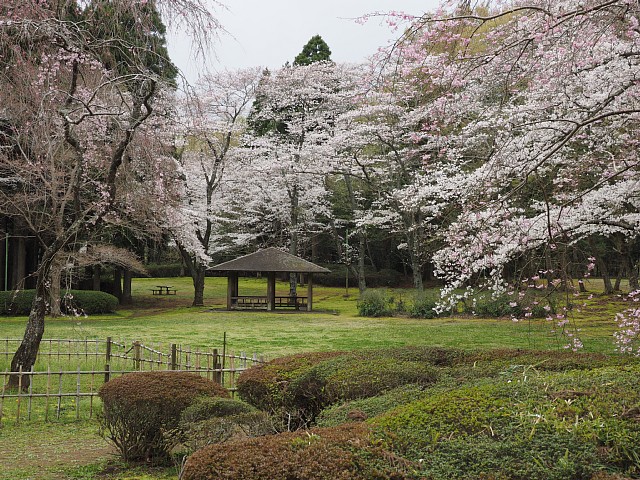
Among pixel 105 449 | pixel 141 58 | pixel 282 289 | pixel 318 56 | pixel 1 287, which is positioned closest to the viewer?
pixel 105 449

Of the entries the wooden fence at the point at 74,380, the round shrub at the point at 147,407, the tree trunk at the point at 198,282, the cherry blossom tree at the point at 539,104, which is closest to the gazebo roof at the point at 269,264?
the tree trunk at the point at 198,282

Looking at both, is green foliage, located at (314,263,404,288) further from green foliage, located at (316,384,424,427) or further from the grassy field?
green foliage, located at (316,384,424,427)

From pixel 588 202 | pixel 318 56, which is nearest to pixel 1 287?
pixel 318 56

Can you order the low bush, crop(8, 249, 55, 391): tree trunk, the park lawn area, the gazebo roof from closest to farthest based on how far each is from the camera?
the low bush
crop(8, 249, 55, 391): tree trunk
the park lawn area
the gazebo roof

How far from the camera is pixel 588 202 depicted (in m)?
11.2

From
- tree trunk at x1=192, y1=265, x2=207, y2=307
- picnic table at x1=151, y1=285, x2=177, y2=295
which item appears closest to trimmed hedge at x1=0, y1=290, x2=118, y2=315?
tree trunk at x1=192, y1=265, x2=207, y2=307

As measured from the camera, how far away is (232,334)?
18.5m

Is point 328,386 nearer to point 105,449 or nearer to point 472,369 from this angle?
point 472,369

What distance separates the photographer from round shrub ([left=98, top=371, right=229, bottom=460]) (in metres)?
5.69

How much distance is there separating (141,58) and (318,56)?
29147 mm

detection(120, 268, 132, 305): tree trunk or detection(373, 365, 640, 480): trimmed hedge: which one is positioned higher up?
detection(120, 268, 132, 305): tree trunk

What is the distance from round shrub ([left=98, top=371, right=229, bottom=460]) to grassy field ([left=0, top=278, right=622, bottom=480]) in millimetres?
253

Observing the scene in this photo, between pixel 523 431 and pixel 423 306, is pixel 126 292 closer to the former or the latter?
pixel 423 306

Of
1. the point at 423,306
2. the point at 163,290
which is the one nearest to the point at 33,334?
the point at 423,306
